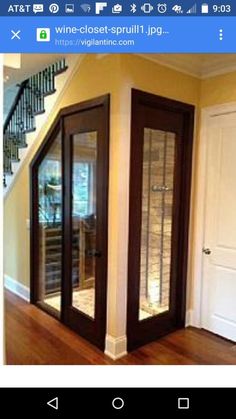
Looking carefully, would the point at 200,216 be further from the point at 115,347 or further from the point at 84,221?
the point at 115,347

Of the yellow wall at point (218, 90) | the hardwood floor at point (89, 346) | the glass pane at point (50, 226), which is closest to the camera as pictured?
the hardwood floor at point (89, 346)

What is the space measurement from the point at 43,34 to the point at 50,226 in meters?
2.34

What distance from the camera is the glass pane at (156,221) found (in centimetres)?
200

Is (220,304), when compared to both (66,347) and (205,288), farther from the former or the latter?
(66,347)

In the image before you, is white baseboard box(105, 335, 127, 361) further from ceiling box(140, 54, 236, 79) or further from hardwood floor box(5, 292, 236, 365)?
ceiling box(140, 54, 236, 79)

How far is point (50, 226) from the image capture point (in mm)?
2611

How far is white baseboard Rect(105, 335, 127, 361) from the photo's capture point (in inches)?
72.8

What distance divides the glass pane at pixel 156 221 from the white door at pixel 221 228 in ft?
0.91

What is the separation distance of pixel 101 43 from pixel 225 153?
1.86 m
